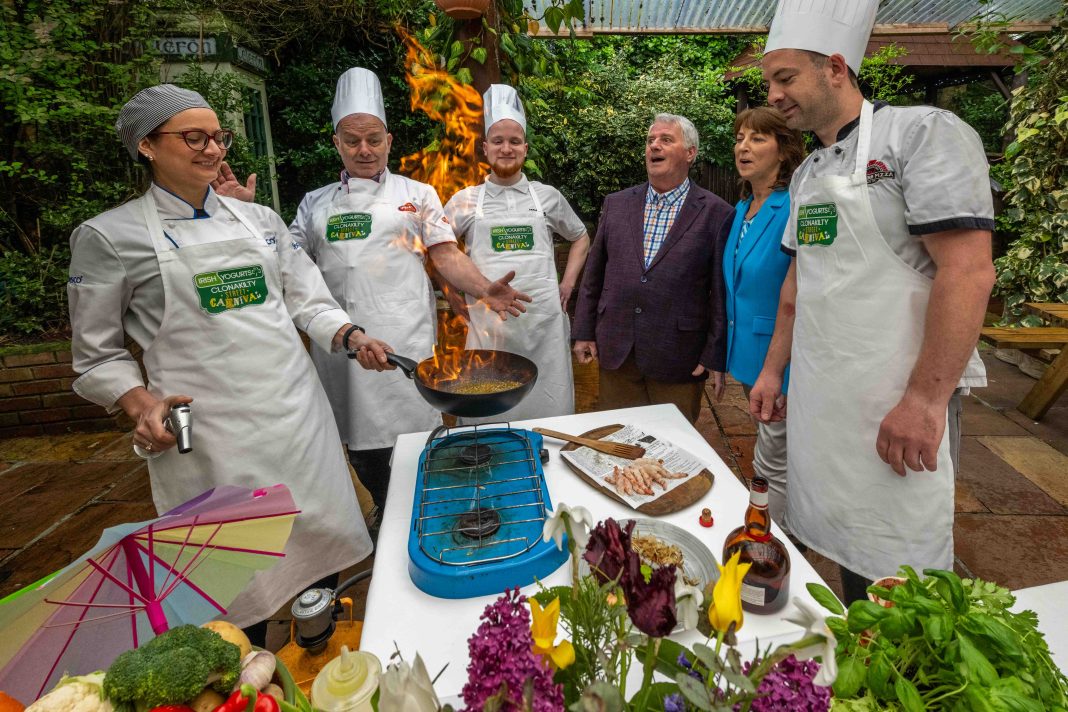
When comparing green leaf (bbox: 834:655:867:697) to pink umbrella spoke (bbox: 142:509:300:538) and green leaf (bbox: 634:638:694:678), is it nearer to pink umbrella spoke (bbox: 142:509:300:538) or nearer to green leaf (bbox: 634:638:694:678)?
green leaf (bbox: 634:638:694:678)

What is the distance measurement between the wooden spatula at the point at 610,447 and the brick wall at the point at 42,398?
15.7 ft

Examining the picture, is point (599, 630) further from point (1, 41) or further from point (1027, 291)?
point (1027, 291)

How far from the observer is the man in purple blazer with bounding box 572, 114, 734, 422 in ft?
10.2

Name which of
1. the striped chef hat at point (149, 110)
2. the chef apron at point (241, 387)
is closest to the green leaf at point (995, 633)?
the chef apron at point (241, 387)

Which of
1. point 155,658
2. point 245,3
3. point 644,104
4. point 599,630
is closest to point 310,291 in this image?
point 155,658

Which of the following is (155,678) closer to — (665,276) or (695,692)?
(695,692)

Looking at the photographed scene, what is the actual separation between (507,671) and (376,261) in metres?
2.74

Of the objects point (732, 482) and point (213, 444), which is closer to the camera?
point (732, 482)

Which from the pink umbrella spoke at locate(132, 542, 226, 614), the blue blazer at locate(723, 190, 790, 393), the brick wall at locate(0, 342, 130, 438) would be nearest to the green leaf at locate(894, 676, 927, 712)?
the pink umbrella spoke at locate(132, 542, 226, 614)

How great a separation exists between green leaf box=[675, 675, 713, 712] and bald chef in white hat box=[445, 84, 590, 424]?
2868 mm

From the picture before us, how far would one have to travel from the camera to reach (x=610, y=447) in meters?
1.98

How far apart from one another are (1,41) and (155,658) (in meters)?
5.91

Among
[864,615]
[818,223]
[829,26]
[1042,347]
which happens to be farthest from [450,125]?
[1042,347]

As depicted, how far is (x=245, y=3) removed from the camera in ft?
20.8
